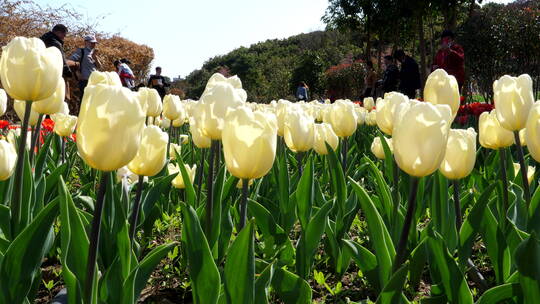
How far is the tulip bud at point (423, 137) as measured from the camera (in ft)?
3.14

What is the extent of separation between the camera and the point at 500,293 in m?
1.11

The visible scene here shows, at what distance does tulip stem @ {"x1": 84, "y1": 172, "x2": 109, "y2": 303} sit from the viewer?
85 cm

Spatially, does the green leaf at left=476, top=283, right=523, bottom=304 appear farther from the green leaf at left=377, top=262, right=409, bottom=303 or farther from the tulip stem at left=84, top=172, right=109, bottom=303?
the tulip stem at left=84, top=172, right=109, bottom=303

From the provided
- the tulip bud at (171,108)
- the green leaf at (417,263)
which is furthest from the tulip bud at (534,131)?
the tulip bud at (171,108)

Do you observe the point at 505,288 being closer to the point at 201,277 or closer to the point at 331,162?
the point at 201,277

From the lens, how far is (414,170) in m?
0.98

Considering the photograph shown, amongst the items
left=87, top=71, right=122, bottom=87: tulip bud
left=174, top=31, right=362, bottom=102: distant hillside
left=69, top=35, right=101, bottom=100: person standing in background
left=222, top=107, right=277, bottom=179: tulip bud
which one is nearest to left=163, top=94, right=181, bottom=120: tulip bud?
left=87, top=71, right=122, bottom=87: tulip bud

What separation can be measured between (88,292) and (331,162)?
1.21 metres

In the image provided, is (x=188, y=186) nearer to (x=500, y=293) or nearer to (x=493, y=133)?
(x=500, y=293)

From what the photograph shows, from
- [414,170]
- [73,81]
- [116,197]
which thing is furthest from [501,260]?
[73,81]

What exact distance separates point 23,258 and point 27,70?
55 centimetres

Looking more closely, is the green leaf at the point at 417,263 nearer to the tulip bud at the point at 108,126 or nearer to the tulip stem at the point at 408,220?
the tulip stem at the point at 408,220

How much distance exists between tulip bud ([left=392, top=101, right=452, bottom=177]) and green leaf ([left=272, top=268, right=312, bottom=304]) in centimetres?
43

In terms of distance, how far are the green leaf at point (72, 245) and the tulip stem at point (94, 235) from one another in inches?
3.2
